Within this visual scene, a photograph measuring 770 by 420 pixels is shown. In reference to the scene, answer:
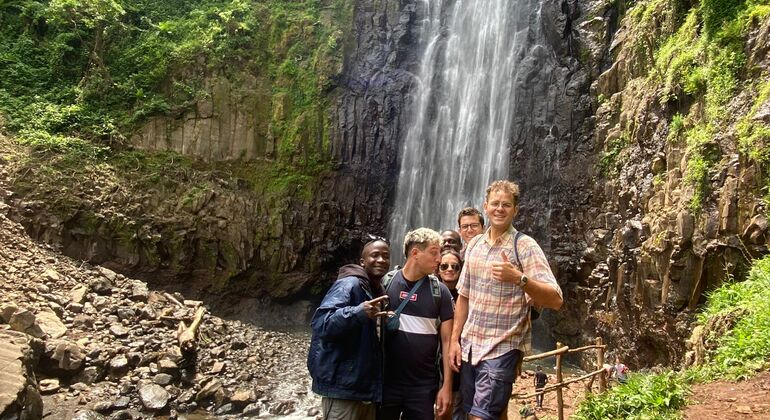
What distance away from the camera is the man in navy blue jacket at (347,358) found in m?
3.58

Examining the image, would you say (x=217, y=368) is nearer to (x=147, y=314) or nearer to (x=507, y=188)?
(x=147, y=314)

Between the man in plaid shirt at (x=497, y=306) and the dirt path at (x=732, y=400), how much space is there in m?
2.11

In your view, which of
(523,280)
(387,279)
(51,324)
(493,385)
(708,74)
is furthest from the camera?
(51,324)

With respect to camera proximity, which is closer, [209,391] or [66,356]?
[66,356]

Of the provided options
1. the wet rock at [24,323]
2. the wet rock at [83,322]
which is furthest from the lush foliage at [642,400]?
the wet rock at [83,322]

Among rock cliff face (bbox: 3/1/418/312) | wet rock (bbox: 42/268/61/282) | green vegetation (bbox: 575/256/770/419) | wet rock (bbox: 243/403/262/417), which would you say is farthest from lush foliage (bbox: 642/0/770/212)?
wet rock (bbox: 42/268/61/282)

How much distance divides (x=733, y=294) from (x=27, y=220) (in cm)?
1657

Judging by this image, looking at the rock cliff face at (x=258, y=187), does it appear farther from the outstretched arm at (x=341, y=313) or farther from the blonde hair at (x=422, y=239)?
the blonde hair at (x=422, y=239)

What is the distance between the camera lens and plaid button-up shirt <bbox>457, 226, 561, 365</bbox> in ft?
11.6

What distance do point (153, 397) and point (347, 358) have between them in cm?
693

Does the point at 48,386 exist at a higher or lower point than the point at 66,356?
lower

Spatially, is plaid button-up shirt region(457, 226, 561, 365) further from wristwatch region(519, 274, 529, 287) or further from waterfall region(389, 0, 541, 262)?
waterfall region(389, 0, 541, 262)

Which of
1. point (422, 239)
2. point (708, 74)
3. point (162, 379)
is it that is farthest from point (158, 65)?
point (422, 239)

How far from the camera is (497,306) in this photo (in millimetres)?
3602
